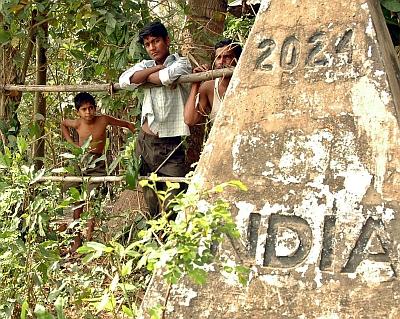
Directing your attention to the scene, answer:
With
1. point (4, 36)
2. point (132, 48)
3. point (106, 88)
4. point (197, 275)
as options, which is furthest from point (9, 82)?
point (197, 275)

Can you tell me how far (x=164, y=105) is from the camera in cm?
447

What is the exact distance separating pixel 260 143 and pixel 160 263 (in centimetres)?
76

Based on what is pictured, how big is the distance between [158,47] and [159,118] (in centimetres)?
40

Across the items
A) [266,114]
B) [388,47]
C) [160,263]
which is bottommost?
[160,263]

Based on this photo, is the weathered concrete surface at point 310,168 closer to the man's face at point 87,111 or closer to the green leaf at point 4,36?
the green leaf at point 4,36

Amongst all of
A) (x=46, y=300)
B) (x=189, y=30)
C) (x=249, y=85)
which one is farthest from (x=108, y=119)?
(x=249, y=85)

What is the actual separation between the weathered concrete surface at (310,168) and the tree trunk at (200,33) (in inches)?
85.1

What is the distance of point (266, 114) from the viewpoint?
9.58 ft

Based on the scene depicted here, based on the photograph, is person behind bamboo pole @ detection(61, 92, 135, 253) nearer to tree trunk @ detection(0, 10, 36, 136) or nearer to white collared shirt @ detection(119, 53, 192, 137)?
tree trunk @ detection(0, 10, 36, 136)

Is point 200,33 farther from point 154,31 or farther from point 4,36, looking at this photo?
point 4,36

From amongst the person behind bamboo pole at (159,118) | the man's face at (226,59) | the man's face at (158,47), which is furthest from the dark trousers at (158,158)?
the man's face at (226,59)

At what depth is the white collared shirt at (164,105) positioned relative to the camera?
4445 mm

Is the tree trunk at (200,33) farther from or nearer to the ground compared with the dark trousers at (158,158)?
farther from the ground

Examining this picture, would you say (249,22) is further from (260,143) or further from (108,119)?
(260,143)
